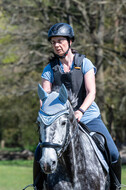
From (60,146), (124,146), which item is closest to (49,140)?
(60,146)

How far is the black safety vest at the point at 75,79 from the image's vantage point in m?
4.37

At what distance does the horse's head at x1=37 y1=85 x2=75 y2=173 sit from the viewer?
10.8 feet

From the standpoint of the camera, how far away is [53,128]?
341 cm

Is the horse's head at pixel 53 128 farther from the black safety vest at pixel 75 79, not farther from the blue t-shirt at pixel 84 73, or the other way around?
the blue t-shirt at pixel 84 73

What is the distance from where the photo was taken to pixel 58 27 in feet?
14.6

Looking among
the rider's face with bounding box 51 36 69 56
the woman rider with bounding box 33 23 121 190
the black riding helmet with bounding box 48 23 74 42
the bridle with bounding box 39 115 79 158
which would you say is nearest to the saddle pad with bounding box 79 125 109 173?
the woman rider with bounding box 33 23 121 190

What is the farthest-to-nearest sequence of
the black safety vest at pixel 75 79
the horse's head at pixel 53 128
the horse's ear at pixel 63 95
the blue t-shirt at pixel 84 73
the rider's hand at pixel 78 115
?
the blue t-shirt at pixel 84 73 < the black safety vest at pixel 75 79 < the rider's hand at pixel 78 115 < the horse's ear at pixel 63 95 < the horse's head at pixel 53 128

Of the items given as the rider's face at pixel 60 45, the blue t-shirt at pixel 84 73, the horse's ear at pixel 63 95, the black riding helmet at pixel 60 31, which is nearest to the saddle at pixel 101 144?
the blue t-shirt at pixel 84 73

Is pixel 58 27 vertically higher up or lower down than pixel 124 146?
higher up

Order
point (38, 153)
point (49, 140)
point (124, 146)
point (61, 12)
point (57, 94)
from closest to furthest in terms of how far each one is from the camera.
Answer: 1. point (49, 140)
2. point (57, 94)
3. point (38, 153)
4. point (61, 12)
5. point (124, 146)

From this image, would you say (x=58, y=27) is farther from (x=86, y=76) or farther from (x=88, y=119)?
(x=88, y=119)

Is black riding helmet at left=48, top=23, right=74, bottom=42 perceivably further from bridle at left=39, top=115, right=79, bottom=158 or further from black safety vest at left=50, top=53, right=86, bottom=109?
bridle at left=39, top=115, right=79, bottom=158

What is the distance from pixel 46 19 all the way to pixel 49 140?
16600 mm

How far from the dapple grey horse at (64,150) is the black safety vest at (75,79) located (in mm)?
530
